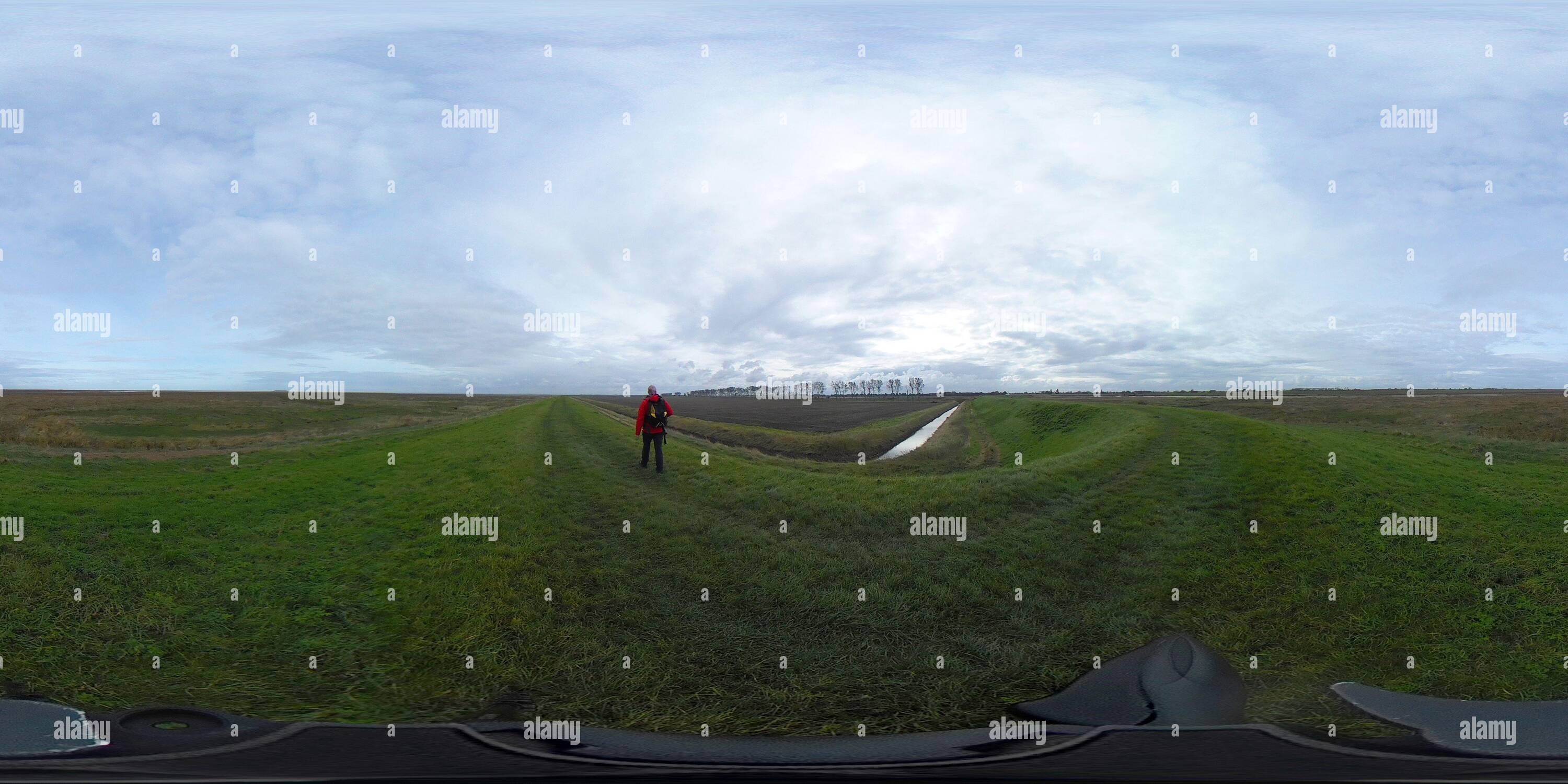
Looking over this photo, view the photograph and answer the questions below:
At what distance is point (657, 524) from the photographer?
36.2 ft

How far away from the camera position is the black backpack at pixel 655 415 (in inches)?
657

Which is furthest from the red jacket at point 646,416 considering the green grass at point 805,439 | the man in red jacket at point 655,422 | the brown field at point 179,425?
the brown field at point 179,425

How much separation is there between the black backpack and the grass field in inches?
70.9

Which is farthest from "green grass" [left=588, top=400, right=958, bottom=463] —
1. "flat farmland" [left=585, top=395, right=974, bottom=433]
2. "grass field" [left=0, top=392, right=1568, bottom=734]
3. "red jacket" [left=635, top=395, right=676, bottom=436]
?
"grass field" [left=0, top=392, right=1568, bottom=734]

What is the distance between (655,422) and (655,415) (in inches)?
10.6

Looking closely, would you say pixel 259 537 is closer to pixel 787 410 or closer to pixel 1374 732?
pixel 1374 732

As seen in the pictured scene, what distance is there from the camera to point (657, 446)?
17.0 m

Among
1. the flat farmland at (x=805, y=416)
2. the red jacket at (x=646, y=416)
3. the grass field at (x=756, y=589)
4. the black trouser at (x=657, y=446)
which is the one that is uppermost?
the flat farmland at (x=805, y=416)

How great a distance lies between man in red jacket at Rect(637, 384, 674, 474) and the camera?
1670 centimetres

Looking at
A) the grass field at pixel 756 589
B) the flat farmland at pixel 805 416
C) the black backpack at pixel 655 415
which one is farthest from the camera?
the flat farmland at pixel 805 416

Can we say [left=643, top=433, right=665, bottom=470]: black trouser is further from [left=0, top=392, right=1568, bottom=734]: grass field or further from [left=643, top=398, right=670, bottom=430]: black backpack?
[left=0, top=392, right=1568, bottom=734]: grass field

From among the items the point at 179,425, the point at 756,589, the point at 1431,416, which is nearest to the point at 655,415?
the point at 756,589

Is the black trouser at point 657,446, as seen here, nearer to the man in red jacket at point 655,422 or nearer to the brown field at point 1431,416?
the man in red jacket at point 655,422

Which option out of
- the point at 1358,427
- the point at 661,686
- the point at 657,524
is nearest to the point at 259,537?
the point at 657,524
